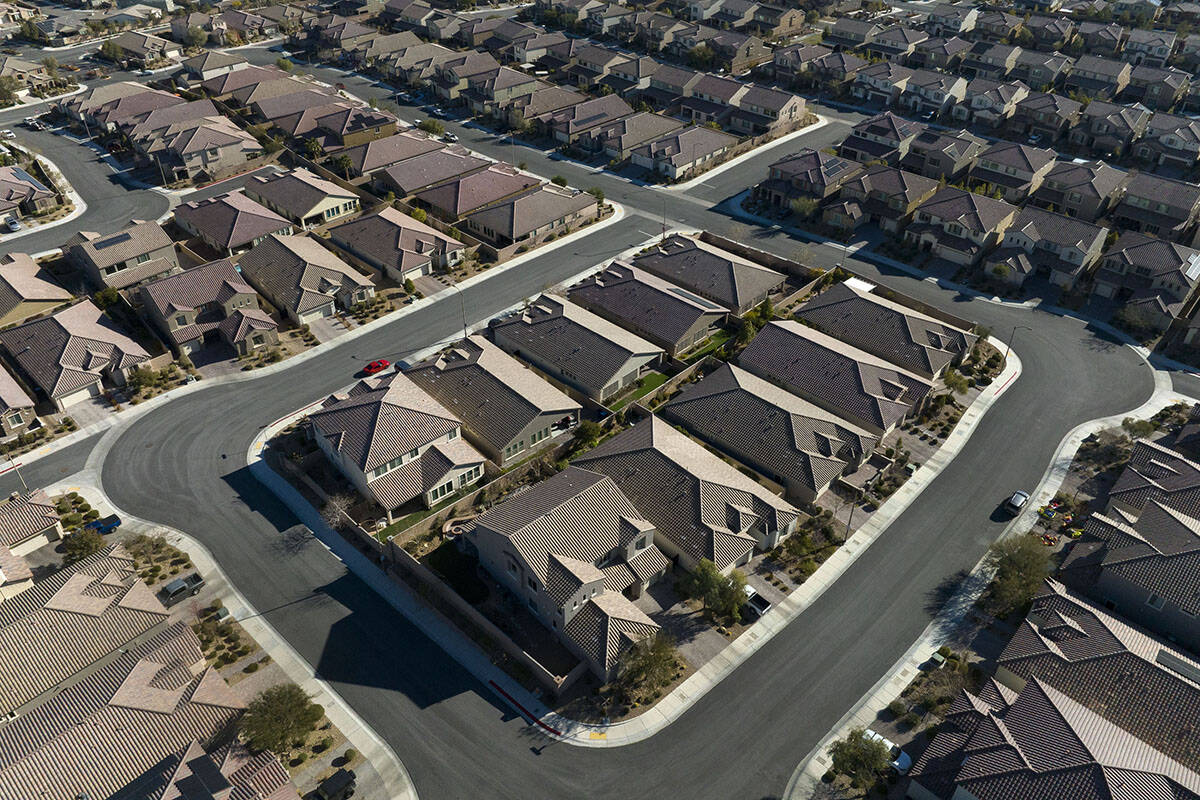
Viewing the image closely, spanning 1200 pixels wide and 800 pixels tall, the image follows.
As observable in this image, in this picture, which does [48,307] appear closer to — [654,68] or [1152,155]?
[654,68]

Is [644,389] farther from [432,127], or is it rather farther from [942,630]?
[432,127]

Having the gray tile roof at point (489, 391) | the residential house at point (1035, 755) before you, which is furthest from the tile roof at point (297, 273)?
the residential house at point (1035, 755)

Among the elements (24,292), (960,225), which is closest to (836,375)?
(960,225)

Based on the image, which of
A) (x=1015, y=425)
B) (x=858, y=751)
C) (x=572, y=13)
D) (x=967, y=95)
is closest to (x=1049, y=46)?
(x=967, y=95)

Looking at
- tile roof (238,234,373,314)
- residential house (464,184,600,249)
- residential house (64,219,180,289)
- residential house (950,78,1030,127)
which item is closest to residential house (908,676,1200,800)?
tile roof (238,234,373,314)

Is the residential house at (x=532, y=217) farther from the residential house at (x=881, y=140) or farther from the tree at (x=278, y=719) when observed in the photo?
the tree at (x=278, y=719)

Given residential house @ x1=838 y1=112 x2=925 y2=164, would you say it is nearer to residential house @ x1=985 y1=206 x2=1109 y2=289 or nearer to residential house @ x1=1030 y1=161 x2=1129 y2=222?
residential house @ x1=1030 y1=161 x2=1129 y2=222

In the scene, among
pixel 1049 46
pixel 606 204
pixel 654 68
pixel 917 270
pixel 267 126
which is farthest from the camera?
pixel 1049 46
